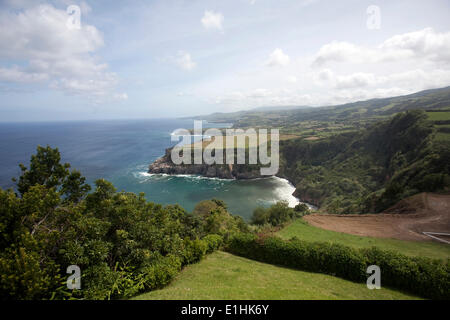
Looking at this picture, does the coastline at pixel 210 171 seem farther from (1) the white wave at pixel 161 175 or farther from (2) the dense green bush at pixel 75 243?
(2) the dense green bush at pixel 75 243

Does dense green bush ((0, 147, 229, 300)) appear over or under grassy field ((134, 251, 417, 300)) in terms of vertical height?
over

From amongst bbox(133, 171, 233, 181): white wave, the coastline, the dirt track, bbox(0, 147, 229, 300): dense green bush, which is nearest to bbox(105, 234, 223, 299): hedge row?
bbox(0, 147, 229, 300): dense green bush

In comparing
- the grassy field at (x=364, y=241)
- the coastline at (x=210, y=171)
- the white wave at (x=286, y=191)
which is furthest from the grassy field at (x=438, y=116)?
the grassy field at (x=364, y=241)

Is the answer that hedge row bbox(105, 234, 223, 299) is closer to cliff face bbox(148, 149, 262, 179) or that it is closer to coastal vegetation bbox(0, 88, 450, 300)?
coastal vegetation bbox(0, 88, 450, 300)

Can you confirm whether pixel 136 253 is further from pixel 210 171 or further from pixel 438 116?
pixel 438 116
